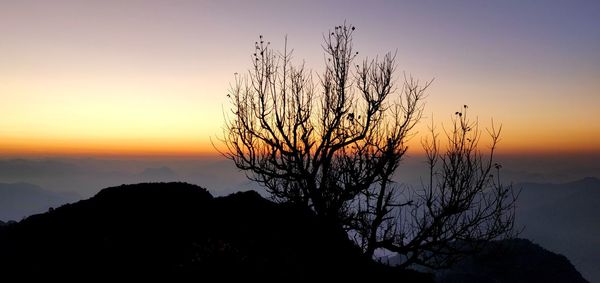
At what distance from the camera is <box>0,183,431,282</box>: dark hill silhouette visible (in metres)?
13.1

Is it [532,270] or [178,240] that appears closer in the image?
[178,240]

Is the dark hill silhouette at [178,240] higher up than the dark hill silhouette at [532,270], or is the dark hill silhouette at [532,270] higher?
the dark hill silhouette at [178,240]

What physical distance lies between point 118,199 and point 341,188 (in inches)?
387

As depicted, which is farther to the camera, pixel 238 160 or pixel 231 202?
pixel 238 160

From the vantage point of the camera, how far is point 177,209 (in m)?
17.1

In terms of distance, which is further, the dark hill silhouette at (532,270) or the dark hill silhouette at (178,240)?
the dark hill silhouette at (532,270)

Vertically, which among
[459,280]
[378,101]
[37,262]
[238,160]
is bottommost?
[459,280]

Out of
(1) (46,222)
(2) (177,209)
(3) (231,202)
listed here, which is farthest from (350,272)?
(1) (46,222)

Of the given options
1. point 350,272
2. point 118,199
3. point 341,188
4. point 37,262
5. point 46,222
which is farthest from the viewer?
point 341,188

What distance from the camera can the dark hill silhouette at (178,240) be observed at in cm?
1312

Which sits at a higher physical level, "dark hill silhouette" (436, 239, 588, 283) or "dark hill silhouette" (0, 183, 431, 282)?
"dark hill silhouette" (0, 183, 431, 282)

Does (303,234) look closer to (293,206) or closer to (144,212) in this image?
(293,206)

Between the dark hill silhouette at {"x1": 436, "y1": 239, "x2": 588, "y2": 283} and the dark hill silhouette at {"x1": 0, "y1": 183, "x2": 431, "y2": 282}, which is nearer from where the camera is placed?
the dark hill silhouette at {"x1": 0, "y1": 183, "x2": 431, "y2": 282}

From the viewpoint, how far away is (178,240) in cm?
1494
